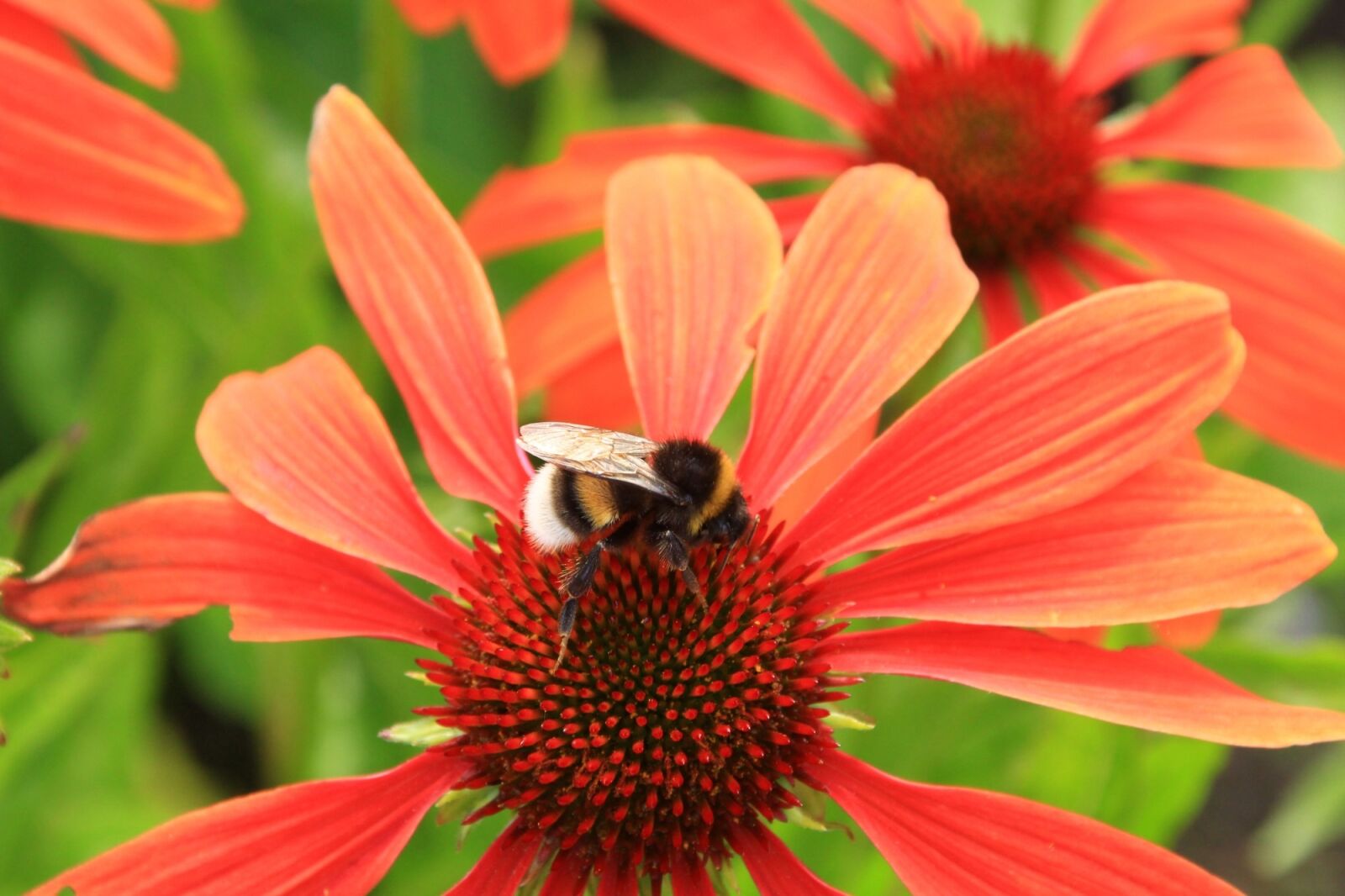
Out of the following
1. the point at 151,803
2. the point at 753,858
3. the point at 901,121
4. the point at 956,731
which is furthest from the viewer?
the point at 151,803

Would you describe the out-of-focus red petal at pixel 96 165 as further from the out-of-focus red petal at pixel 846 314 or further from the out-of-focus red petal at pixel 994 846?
the out-of-focus red petal at pixel 994 846

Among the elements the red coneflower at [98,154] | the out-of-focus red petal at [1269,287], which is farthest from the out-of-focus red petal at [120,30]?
the out-of-focus red petal at [1269,287]

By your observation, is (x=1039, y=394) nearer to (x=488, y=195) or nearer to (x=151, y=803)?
(x=488, y=195)

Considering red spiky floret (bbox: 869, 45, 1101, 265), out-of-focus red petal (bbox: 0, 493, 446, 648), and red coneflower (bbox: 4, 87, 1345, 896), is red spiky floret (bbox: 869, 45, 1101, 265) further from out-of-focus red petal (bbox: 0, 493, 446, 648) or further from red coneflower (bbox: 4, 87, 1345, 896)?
out-of-focus red petal (bbox: 0, 493, 446, 648)

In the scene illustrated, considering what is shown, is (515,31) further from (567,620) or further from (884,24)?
(567,620)

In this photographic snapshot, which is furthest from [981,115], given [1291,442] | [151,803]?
[151,803]

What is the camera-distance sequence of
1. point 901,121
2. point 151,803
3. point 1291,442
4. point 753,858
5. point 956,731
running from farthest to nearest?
point 151,803 → point 901,121 → point 956,731 → point 1291,442 → point 753,858

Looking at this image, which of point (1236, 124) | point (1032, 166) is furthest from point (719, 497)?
point (1236, 124)
